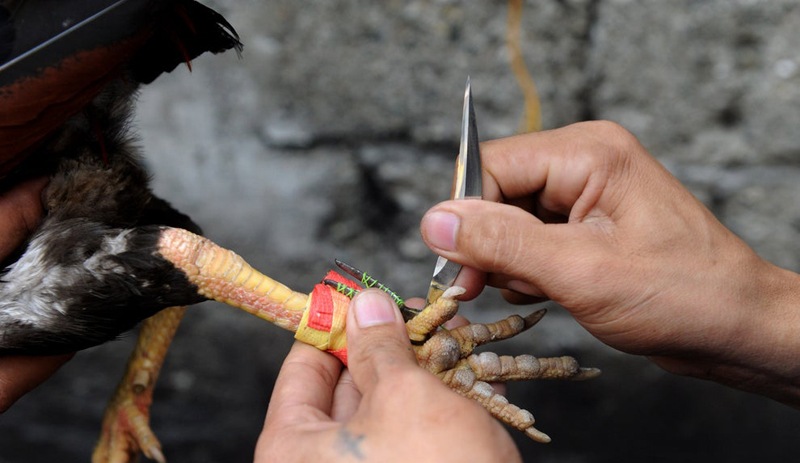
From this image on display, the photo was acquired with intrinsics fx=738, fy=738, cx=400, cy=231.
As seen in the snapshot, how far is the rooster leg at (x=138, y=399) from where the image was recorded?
1737 mm

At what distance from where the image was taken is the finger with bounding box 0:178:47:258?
132 cm

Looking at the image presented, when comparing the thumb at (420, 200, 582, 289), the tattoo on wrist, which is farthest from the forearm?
the tattoo on wrist

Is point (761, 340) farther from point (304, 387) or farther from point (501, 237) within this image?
point (304, 387)

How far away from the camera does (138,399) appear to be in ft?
5.83

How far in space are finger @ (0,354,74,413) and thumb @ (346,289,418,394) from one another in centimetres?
70

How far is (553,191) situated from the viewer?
4.53ft

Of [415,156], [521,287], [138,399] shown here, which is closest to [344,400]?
[521,287]

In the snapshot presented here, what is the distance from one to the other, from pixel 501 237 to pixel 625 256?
0.21 m

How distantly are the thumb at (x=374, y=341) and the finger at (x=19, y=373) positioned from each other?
698mm

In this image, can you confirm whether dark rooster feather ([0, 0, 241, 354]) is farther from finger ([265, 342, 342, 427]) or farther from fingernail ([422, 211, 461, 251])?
fingernail ([422, 211, 461, 251])

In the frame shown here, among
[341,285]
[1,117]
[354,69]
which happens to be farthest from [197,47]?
[354,69]

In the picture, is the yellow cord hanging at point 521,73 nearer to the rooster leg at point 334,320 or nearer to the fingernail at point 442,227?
the rooster leg at point 334,320

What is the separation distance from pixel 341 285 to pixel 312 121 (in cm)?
104

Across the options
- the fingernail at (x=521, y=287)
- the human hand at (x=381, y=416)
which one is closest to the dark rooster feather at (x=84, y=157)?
the human hand at (x=381, y=416)
